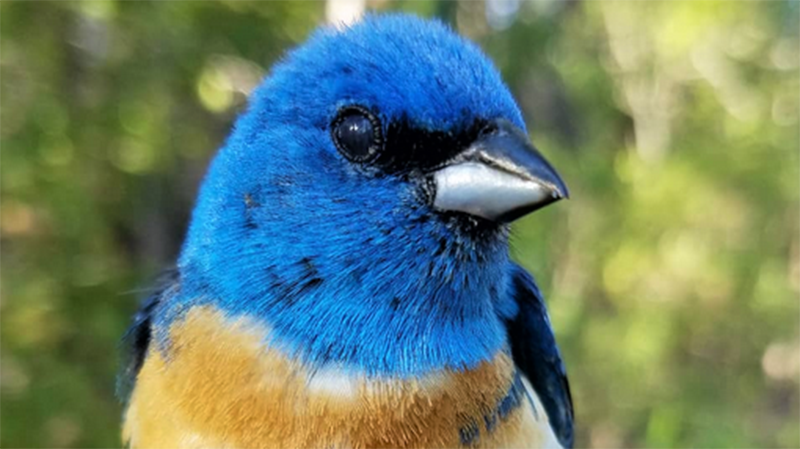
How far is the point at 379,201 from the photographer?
839 mm

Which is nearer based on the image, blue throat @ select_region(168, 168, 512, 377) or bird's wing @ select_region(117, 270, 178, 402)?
blue throat @ select_region(168, 168, 512, 377)

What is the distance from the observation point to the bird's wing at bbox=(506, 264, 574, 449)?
3.96 feet

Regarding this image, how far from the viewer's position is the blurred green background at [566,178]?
6.14ft

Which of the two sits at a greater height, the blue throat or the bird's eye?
the bird's eye

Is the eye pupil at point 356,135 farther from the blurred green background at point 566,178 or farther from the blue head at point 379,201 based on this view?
the blurred green background at point 566,178

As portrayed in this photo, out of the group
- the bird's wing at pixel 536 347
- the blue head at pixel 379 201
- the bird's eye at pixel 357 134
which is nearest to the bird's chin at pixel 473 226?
the blue head at pixel 379 201

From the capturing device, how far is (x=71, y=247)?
1.98 meters

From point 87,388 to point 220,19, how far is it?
1.03 metres

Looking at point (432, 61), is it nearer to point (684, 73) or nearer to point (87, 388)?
point (87, 388)

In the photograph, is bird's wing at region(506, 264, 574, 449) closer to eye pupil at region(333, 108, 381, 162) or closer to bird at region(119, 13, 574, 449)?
bird at region(119, 13, 574, 449)

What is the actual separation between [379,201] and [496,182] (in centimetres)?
13

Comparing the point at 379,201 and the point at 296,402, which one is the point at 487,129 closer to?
the point at 379,201

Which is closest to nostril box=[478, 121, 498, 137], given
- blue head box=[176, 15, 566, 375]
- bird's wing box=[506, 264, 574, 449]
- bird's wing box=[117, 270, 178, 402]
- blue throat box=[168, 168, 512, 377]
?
blue head box=[176, 15, 566, 375]

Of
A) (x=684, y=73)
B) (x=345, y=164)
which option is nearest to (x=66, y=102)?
(x=345, y=164)
